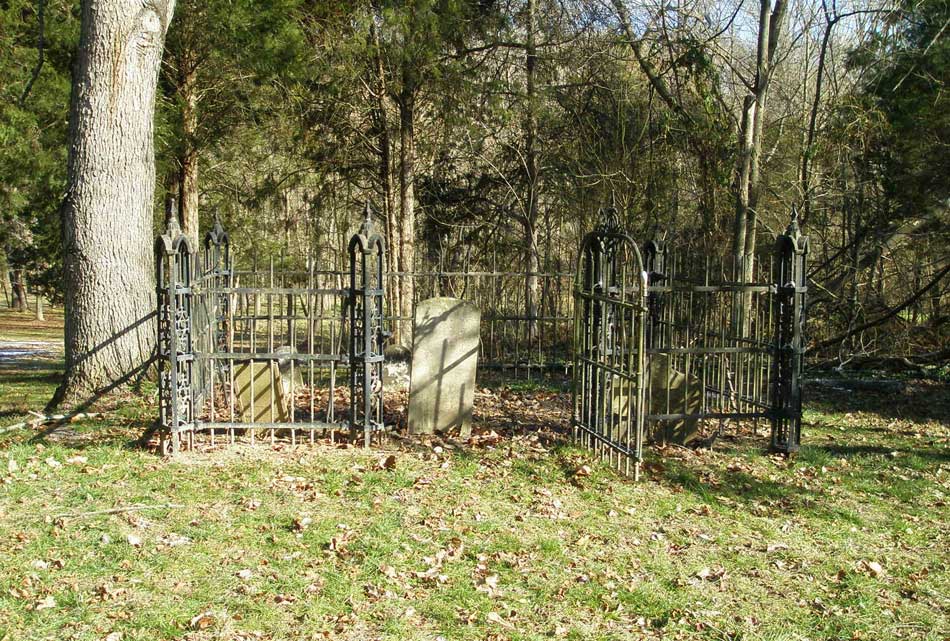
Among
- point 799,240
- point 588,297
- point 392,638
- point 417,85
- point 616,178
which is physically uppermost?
point 417,85

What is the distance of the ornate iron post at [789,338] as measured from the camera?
792 centimetres

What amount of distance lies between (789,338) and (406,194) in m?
9.27

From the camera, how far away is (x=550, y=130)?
16562 millimetres

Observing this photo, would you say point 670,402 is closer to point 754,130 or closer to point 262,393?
point 262,393

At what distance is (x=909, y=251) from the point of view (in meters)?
14.0

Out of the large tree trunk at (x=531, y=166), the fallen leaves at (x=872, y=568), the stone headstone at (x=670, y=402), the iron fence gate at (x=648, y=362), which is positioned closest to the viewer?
the fallen leaves at (x=872, y=568)

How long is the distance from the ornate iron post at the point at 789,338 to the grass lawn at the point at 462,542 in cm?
A: 35

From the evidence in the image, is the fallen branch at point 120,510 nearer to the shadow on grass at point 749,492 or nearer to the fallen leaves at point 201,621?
the fallen leaves at point 201,621

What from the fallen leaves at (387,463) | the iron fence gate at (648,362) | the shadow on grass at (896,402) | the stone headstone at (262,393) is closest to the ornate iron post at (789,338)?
the iron fence gate at (648,362)

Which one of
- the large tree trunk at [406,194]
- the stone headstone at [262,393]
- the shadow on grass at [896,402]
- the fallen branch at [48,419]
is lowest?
the shadow on grass at [896,402]

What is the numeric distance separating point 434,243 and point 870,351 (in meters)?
8.82

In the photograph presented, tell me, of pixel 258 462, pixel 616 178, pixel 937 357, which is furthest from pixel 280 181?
pixel 937 357

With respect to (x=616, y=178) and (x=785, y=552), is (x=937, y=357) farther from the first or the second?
(x=785, y=552)

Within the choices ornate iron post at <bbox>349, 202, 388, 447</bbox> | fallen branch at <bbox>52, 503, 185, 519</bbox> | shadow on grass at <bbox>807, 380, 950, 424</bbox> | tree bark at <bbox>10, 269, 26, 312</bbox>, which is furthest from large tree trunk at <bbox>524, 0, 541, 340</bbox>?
tree bark at <bbox>10, 269, 26, 312</bbox>
